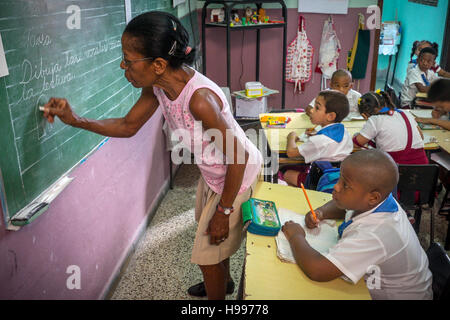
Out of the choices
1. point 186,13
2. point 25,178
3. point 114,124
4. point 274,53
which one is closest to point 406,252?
point 114,124

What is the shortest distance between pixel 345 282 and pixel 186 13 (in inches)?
143

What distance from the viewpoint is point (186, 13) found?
4.26 metres

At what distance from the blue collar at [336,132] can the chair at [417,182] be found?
1.34 feet

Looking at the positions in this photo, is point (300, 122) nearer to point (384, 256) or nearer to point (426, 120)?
point (426, 120)

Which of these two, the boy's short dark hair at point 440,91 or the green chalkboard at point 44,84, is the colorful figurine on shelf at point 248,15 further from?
the green chalkboard at point 44,84

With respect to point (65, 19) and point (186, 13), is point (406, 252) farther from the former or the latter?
point (186, 13)

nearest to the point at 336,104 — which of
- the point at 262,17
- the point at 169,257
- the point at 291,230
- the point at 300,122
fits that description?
the point at 300,122

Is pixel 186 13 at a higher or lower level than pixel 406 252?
higher

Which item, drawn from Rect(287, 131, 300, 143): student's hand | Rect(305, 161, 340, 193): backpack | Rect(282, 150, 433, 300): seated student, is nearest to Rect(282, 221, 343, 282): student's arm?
Rect(282, 150, 433, 300): seated student

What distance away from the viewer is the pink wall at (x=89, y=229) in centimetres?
141

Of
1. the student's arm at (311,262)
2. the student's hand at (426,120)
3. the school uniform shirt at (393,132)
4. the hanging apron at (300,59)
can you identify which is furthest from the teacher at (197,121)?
the hanging apron at (300,59)

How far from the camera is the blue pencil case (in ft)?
4.92

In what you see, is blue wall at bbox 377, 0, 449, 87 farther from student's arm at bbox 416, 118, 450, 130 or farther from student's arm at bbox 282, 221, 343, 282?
student's arm at bbox 282, 221, 343, 282

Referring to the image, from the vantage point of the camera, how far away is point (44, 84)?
1.47 meters
